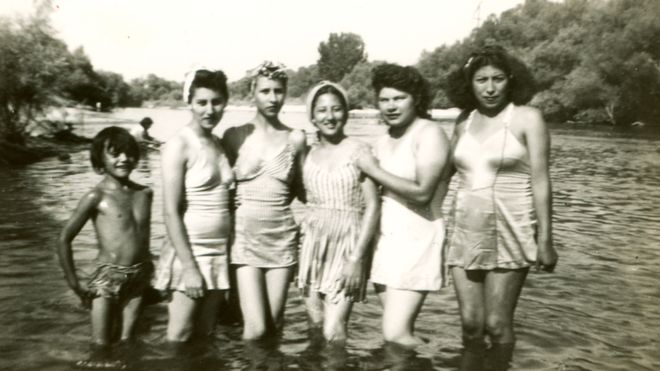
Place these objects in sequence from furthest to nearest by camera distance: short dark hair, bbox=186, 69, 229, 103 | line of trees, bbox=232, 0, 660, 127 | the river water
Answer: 1. line of trees, bbox=232, 0, 660, 127
2. the river water
3. short dark hair, bbox=186, 69, 229, 103

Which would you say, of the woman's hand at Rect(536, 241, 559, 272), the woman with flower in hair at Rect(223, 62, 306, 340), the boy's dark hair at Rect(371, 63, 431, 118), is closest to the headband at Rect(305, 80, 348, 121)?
the boy's dark hair at Rect(371, 63, 431, 118)

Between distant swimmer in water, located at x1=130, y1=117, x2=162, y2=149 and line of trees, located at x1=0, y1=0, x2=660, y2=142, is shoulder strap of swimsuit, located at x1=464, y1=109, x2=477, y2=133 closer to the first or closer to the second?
line of trees, located at x1=0, y1=0, x2=660, y2=142

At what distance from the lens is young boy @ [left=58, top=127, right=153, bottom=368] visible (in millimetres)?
4500

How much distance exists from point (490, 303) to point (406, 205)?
96 centimetres

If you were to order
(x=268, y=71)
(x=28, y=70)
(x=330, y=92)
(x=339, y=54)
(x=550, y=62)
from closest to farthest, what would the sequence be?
(x=330, y=92), (x=268, y=71), (x=28, y=70), (x=550, y=62), (x=339, y=54)

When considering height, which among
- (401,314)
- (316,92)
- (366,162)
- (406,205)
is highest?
(316,92)

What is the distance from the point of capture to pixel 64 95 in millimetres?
28875

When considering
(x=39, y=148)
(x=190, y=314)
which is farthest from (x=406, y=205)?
(x=39, y=148)

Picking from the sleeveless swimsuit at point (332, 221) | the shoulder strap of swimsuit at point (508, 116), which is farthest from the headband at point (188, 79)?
the shoulder strap of swimsuit at point (508, 116)

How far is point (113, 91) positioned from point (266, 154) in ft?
285

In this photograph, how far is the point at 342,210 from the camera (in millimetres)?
4559

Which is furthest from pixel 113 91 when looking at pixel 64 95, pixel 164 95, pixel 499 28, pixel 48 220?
pixel 48 220

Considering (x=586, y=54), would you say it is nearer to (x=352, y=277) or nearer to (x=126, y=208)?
(x=352, y=277)

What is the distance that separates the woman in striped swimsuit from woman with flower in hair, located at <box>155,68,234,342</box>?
0.62 m
